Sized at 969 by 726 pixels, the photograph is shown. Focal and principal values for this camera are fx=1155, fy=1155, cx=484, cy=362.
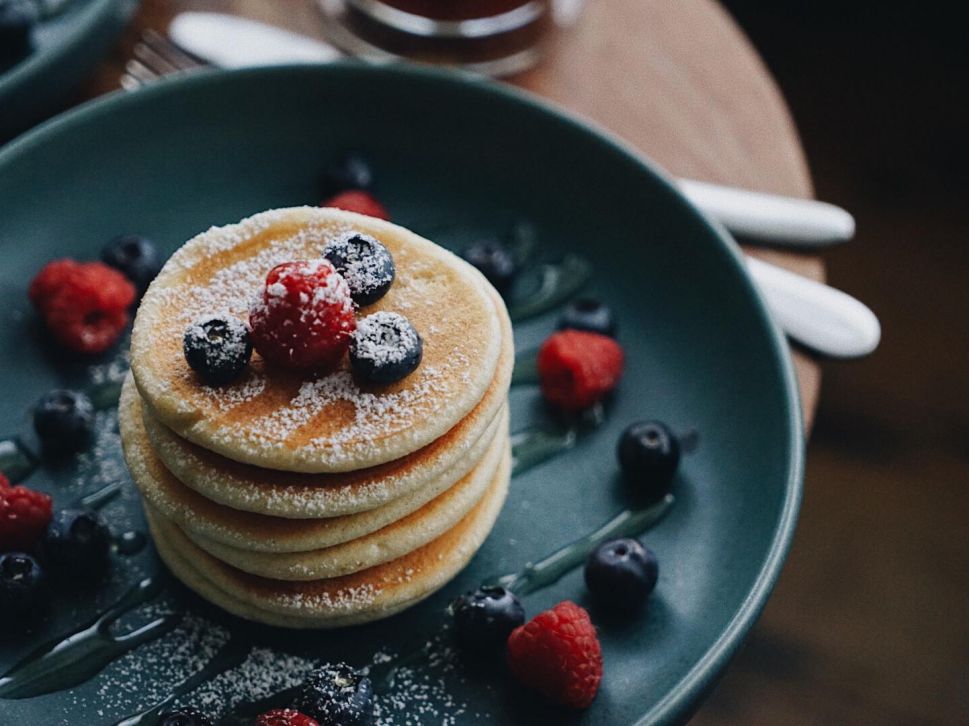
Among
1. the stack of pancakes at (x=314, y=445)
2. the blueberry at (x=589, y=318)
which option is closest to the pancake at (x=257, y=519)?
the stack of pancakes at (x=314, y=445)

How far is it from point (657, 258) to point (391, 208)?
0.49 metres

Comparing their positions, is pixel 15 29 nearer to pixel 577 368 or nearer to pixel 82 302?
pixel 82 302

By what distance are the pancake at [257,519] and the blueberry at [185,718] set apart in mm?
197

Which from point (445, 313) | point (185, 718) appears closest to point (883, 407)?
point (445, 313)

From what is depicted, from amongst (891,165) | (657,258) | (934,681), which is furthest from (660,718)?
(891,165)

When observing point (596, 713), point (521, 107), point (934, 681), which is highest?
point (521, 107)

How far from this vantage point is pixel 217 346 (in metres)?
1.44

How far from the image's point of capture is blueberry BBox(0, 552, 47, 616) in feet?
5.00

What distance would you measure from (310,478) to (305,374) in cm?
14

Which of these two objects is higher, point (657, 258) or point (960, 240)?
point (657, 258)

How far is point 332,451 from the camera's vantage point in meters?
1.42

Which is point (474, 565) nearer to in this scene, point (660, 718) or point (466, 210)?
point (660, 718)

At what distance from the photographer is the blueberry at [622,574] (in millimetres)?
1598

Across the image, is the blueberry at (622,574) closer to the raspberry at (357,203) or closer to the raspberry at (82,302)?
the raspberry at (357,203)
